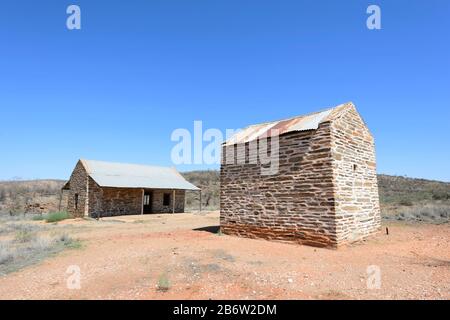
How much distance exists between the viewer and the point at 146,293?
4902 mm

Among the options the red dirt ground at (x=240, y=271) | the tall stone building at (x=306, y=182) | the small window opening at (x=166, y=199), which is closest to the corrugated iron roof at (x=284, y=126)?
the tall stone building at (x=306, y=182)

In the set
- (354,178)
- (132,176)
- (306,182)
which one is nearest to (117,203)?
(132,176)

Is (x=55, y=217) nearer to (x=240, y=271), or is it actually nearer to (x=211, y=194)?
(x=240, y=271)

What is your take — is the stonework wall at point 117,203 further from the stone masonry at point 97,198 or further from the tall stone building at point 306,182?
the tall stone building at point 306,182

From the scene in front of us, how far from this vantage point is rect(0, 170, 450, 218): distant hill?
2733 cm

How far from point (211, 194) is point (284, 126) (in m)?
30.6

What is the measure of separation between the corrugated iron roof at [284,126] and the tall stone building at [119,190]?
38.9 ft

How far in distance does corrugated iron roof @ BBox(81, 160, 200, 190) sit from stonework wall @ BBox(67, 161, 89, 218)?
0.85 metres

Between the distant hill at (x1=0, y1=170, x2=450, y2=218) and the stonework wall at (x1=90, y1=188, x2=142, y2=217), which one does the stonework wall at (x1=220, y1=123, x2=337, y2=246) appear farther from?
the distant hill at (x1=0, y1=170, x2=450, y2=218)

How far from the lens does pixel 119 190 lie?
22578 millimetres

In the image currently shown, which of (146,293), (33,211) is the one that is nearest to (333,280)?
(146,293)

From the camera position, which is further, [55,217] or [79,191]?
[79,191]
